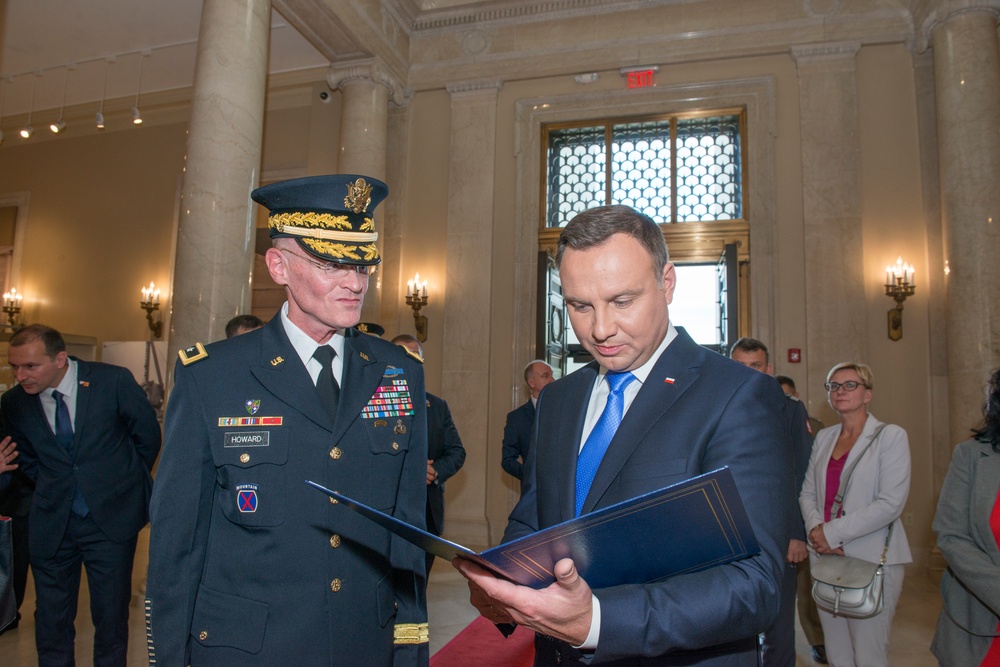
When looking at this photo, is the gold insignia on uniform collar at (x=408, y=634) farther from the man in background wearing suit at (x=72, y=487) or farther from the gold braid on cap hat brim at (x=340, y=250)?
the man in background wearing suit at (x=72, y=487)

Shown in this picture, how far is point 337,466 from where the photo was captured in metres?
1.81

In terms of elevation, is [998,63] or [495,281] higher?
[998,63]

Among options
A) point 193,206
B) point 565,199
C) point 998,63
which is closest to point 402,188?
point 565,199

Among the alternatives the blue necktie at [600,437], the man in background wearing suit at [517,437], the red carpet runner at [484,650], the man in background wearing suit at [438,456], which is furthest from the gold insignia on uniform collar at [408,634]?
the man in background wearing suit at [517,437]

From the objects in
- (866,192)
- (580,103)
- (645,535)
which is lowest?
(645,535)

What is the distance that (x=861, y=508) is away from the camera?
3.64 meters

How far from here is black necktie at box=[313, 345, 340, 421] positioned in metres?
1.89

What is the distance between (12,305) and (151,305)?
9.74ft

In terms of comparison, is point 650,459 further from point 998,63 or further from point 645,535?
point 998,63

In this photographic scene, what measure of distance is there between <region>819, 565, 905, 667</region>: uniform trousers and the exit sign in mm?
6191

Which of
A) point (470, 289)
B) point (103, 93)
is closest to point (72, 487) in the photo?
point (470, 289)

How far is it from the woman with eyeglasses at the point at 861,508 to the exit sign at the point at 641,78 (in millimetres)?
5247

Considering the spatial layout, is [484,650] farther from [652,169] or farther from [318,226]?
[652,169]

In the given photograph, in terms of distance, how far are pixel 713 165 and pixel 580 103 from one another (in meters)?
1.81
